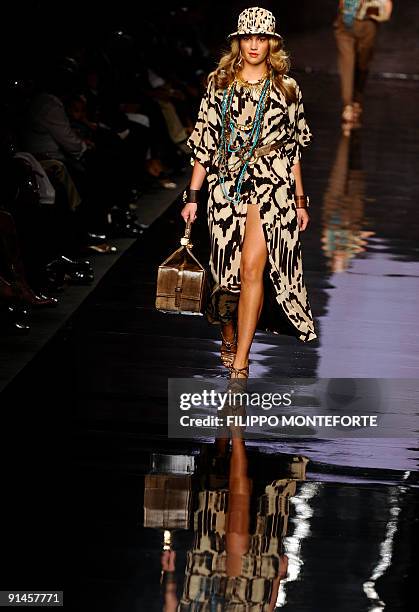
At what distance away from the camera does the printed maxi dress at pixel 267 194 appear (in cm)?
595

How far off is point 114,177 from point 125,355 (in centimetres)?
273

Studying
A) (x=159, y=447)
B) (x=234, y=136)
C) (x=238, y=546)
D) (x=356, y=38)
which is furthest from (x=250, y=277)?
(x=356, y=38)

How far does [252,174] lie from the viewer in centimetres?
600

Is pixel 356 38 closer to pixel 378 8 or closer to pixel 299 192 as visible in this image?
pixel 378 8

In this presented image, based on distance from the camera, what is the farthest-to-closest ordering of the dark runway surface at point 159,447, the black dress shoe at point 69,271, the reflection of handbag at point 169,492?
1. the black dress shoe at point 69,271
2. the reflection of handbag at point 169,492
3. the dark runway surface at point 159,447

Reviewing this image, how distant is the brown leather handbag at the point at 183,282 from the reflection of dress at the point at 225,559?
4.12 ft

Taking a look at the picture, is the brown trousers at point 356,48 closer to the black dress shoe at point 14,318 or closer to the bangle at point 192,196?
the black dress shoe at point 14,318

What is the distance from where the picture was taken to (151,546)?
4.29 meters

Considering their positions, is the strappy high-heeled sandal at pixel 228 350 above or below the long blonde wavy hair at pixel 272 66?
below

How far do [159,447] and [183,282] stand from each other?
0.90 m

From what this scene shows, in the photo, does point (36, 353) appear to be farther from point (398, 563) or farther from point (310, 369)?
point (398, 563)

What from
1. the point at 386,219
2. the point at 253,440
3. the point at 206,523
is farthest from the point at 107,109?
the point at 206,523

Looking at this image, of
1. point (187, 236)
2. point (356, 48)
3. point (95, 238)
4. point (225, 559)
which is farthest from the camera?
point (356, 48)

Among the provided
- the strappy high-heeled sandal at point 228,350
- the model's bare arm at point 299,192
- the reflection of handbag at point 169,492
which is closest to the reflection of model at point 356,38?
the strappy high-heeled sandal at point 228,350
